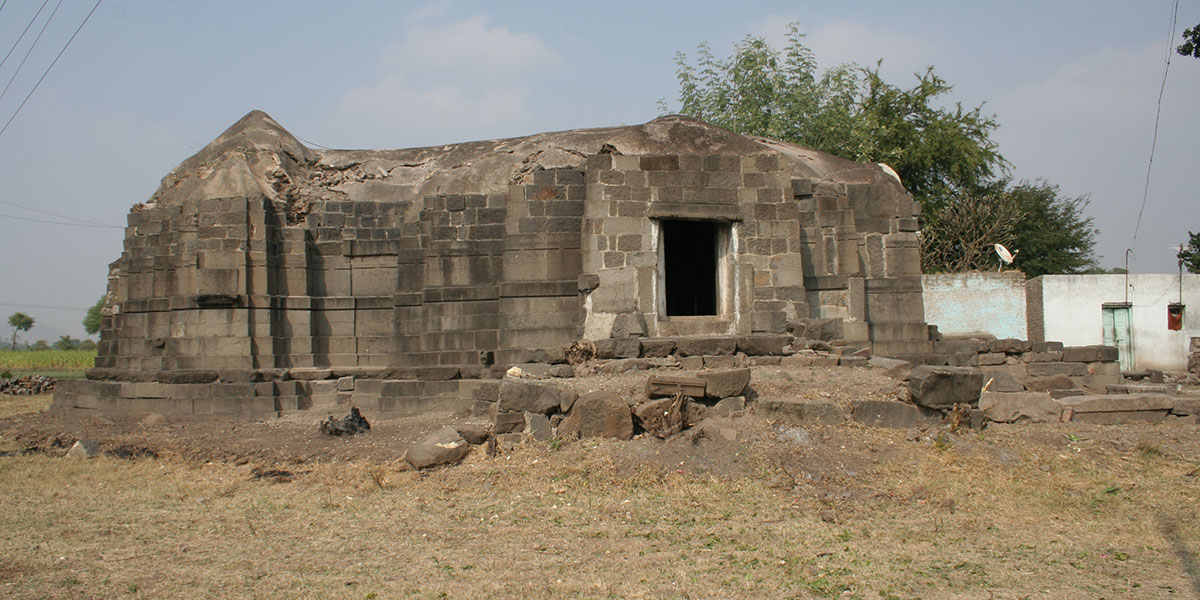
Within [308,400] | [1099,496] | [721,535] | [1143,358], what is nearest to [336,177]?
[308,400]

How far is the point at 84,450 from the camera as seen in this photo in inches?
432

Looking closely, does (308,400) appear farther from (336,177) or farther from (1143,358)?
(1143,358)

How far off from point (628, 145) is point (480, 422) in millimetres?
5499

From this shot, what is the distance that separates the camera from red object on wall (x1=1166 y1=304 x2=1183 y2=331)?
67.5 feet

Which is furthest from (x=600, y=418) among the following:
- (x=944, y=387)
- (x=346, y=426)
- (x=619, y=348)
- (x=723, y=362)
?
(x=346, y=426)

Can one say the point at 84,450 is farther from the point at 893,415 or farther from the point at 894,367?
the point at 894,367

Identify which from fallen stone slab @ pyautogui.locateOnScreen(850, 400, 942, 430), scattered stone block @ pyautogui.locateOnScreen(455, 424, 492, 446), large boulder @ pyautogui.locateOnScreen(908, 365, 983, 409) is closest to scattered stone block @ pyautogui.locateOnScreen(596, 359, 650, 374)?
scattered stone block @ pyautogui.locateOnScreen(455, 424, 492, 446)

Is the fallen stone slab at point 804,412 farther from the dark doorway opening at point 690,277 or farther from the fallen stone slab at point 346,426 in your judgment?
the dark doorway opening at point 690,277

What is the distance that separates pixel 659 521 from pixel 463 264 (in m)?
7.69

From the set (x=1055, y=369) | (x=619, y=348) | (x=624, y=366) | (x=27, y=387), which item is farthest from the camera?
(x=27, y=387)

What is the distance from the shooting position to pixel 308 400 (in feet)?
46.6

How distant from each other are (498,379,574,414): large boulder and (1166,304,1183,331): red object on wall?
→ 57.0 ft

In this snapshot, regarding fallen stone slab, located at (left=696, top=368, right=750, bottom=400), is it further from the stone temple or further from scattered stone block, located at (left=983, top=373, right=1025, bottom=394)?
scattered stone block, located at (left=983, top=373, right=1025, bottom=394)

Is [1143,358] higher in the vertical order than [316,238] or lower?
lower
